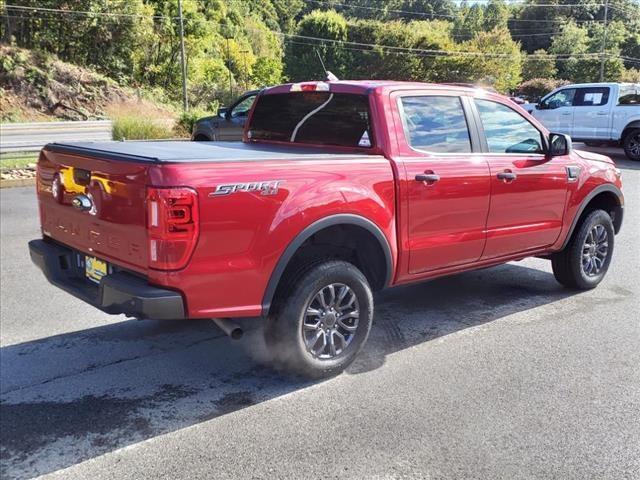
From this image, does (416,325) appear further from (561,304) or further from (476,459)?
(476,459)

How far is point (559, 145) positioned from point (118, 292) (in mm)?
3811

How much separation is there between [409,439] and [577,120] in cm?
1593

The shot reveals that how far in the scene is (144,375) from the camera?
4.16 m

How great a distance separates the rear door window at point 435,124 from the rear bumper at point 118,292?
2.03m

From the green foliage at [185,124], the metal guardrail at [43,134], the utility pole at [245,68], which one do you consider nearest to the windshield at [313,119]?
the metal guardrail at [43,134]

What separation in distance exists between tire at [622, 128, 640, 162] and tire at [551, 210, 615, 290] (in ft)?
38.1

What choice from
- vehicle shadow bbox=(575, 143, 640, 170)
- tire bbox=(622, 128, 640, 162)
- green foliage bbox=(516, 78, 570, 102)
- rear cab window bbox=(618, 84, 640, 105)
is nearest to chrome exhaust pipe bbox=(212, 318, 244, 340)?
vehicle shadow bbox=(575, 143, 640, 170)

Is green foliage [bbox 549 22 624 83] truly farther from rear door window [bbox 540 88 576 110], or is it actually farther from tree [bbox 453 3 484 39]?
rear door window [bbox 540 88 576 110]

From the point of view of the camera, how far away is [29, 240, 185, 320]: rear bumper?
322 centimetres

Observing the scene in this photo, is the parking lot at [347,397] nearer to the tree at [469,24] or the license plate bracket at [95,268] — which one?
the license plate bracket at [95,268]

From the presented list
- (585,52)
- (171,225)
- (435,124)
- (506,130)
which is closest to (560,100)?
(506,130)

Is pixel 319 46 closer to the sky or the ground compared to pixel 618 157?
closer to the sky

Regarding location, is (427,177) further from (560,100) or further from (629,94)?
(560,100)

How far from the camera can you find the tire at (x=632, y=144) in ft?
53.0
